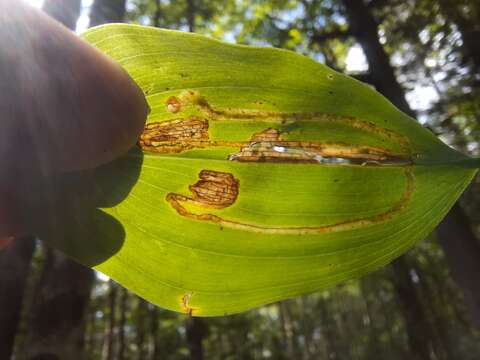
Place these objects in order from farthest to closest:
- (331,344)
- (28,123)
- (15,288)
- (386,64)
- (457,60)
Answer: (331,344) < (457,60) < (386,64) < (15,288) < (28,123)

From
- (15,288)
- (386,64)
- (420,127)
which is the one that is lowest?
(420,127)

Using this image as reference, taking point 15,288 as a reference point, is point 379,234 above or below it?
below

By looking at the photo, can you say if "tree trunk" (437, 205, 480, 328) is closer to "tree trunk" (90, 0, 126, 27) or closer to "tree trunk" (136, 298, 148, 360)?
"tree trunk" (90, 0, 126, 27)

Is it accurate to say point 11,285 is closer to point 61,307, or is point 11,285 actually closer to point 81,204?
point 61,307

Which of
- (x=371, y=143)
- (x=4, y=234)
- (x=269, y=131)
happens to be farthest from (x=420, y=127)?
(x=4, y=234)

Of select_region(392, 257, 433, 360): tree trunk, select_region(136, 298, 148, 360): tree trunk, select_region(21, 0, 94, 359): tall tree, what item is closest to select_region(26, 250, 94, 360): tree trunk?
select_region(21, 0, 94, 359): tall tree

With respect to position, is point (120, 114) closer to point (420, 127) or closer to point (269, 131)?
point (269, 131)
